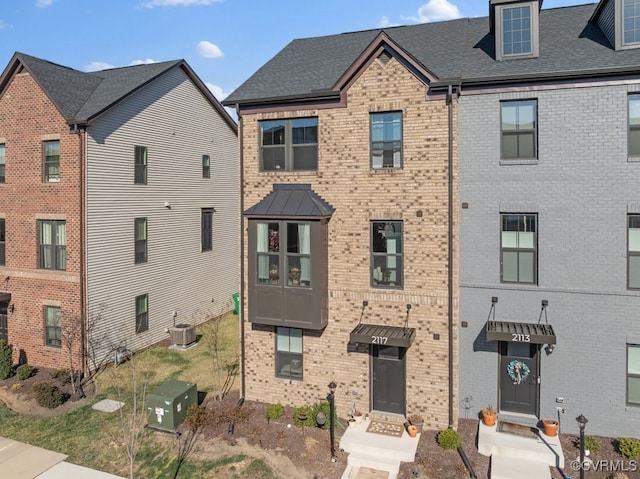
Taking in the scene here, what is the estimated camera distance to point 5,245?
792 inches

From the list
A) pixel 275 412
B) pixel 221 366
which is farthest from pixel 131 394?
pixel 275 412

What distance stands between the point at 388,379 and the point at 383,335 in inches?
72.5

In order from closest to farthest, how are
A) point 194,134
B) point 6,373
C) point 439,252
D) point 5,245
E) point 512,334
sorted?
point 512,334
point 439,252
point 6,373
point 5,245
point 194,134

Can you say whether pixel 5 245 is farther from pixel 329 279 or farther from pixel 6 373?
pixel 329 279

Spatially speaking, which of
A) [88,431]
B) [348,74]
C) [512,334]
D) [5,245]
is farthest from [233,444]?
[5,245]

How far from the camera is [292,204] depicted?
47.7 feet

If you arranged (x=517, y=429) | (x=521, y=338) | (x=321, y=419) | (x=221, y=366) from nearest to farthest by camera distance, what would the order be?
(x=521, y=338) < (x=517, y=429) < (x=321, y=419) < (x=221, y=366)

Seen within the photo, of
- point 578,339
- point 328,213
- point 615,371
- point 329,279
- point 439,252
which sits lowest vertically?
point 615,371

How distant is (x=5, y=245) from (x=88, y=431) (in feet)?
34.7

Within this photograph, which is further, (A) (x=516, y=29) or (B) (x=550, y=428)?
(A) (x=516, y=29)

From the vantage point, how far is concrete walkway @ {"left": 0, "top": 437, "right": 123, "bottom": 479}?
11805mm

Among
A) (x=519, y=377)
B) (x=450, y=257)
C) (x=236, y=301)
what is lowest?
(x=519, y=377)

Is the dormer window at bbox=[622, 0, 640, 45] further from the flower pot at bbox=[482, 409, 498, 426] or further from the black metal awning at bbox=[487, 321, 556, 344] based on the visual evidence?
the flower pot at bbox=[482, 409, 498, 426]

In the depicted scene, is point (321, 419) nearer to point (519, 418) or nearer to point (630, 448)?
point (519, 418)
